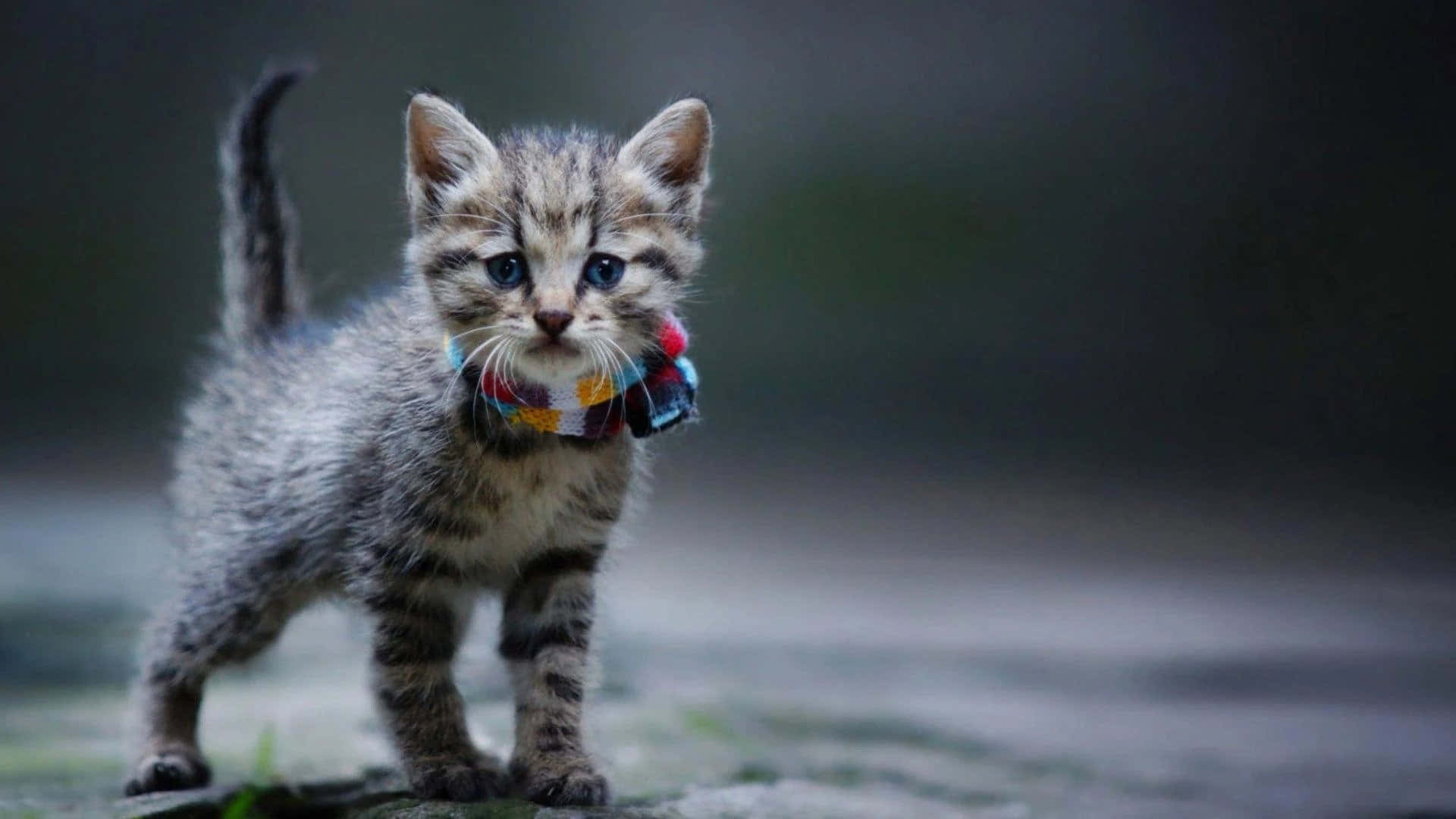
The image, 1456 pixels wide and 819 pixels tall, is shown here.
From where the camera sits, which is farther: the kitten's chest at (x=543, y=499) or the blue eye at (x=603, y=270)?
the kitten's chest at (x=543, y=499)

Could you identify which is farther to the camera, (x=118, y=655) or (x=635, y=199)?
(x=118, y=655)

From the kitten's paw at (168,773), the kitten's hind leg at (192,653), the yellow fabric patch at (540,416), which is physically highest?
the yellow fabric patch at (540,416)

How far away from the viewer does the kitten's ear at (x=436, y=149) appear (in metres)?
2.76

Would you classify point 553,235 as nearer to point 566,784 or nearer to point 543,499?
point 543,499

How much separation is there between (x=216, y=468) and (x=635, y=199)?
52.7 inches

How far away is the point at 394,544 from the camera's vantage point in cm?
280

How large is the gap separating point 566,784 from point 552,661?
24 cm

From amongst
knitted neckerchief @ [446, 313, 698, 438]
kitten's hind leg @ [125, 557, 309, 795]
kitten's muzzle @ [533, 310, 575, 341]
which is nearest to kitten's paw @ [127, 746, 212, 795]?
kitten's hind leg @ [125, 557, 309, 795]

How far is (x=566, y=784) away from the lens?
2787 millimetres

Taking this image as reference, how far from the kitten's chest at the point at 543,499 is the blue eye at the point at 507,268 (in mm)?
327

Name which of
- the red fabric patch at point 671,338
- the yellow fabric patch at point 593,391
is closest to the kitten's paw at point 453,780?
the yellow fabric patch at point 593,391

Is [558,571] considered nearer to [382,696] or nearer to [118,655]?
[382,696]

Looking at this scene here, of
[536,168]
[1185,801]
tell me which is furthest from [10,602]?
[1185,801]

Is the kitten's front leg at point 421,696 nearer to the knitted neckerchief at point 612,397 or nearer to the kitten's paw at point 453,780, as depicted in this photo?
the kitten's paw at point 453,780
